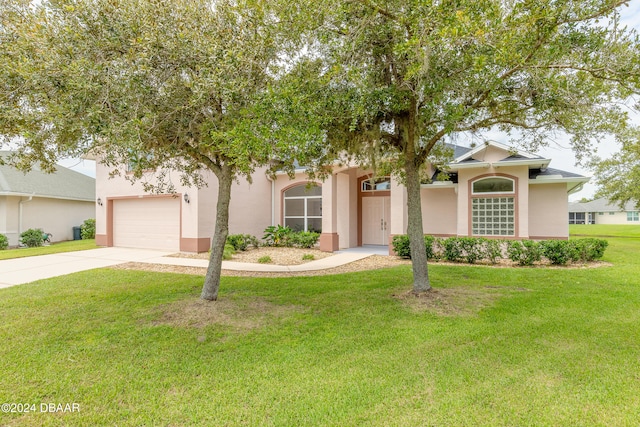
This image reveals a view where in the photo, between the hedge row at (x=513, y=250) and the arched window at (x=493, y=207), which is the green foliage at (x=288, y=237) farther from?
the arched window at (x=493, y=207)

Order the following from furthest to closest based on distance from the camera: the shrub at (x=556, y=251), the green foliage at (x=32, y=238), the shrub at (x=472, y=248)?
the green foliage at (x=32, y=238), the shrub at (x=472, y=248), the shrub at (x=556, y=251)

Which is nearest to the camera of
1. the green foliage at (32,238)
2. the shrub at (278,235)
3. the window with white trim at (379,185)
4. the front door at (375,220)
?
the shrub at (278,235)

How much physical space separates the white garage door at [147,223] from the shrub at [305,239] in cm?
500

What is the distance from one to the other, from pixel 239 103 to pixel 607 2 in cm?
504

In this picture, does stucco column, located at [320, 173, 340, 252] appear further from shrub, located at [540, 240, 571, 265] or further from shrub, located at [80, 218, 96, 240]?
shrub, located at [80, 218, 96, 240]

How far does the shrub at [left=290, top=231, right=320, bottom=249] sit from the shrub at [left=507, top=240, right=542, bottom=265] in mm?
7410

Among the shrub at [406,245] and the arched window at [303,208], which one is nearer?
the shrub at [406,245]

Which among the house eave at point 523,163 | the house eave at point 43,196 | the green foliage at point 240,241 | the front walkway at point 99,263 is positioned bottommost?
the front walkway at point 99,263

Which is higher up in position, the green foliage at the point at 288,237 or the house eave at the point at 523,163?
the house eave at the point at 523,163

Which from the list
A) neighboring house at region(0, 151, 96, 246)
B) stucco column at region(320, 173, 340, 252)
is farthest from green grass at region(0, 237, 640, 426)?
neighboring house at region(0, 151, 96, 246)

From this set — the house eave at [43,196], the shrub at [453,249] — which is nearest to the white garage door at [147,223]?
the house eave at [43,196]

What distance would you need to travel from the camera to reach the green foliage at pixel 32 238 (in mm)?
16672

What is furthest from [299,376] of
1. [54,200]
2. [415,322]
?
[54,200]

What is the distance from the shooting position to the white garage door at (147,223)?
14664 mm
